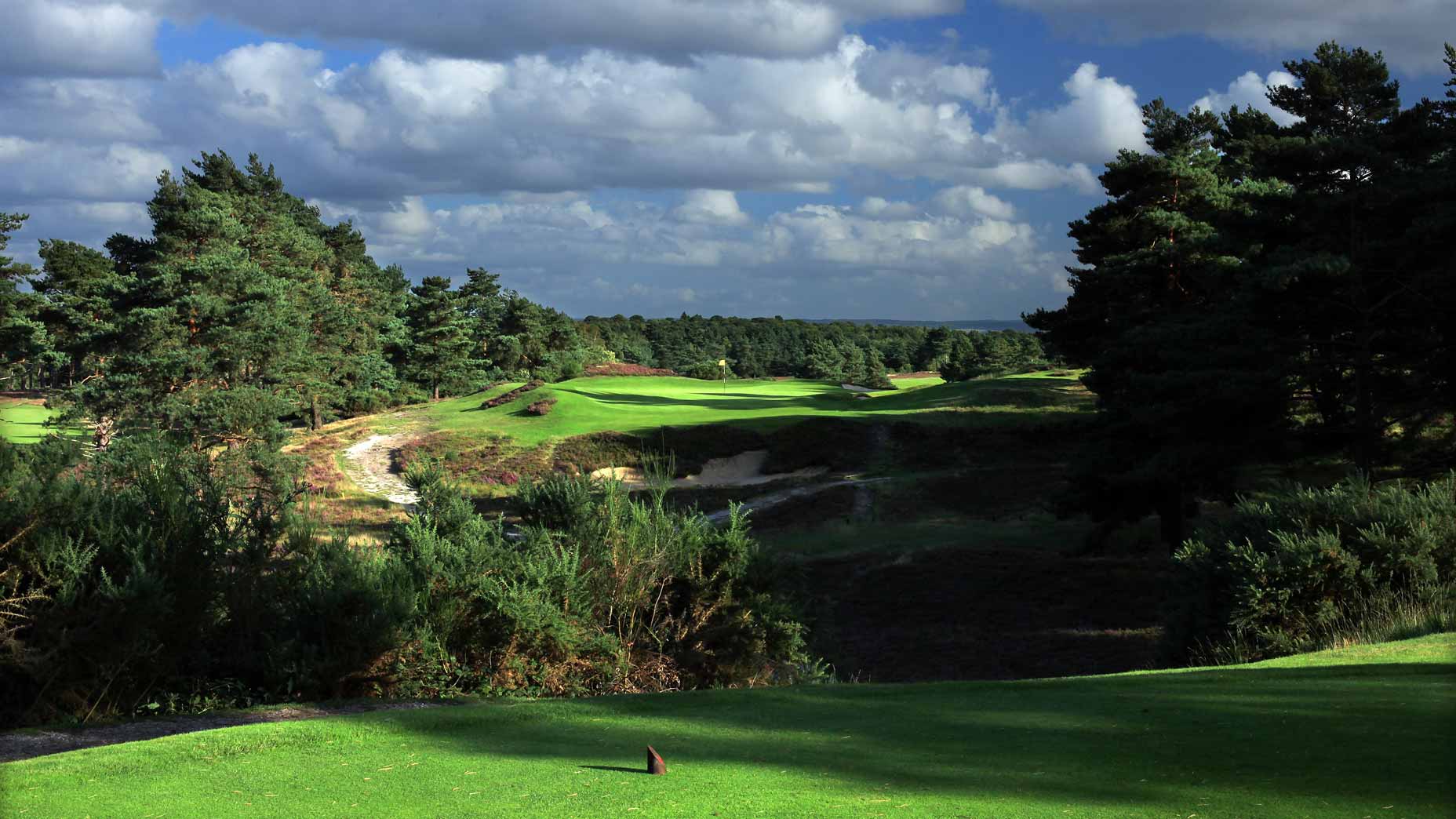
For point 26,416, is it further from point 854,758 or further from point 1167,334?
point 854,758

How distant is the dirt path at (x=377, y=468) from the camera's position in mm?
36531

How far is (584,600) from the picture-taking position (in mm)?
12648

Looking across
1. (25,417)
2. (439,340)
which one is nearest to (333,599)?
(439,340)

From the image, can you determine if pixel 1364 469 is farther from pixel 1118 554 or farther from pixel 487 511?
pixel 487 511

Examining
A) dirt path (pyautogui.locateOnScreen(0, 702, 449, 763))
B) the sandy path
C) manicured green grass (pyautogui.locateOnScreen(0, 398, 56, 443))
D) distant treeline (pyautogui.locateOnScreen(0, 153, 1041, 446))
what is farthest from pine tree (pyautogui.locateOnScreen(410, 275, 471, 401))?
dirt path (pyautogui.locateOnScreen(0, 702, 449, 763))

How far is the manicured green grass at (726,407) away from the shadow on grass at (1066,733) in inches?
1287

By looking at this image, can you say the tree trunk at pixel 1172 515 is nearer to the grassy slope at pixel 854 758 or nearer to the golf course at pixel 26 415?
the grassy slope at pixel 854 758

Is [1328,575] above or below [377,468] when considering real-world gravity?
above

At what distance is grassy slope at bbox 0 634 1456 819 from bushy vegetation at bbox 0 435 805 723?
3299mm

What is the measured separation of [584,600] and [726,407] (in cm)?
3441

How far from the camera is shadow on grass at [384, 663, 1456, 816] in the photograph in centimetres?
520

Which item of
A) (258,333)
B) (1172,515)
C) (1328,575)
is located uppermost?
(258,333)

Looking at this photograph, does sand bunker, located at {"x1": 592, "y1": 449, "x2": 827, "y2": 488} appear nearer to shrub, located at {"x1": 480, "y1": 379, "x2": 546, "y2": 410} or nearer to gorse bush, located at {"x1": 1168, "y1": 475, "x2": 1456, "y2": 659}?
shrub, located at {"x1": 480, "y1": 379, "x2": 546, "y2": 410}

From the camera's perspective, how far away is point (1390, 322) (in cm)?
1898
